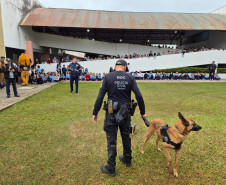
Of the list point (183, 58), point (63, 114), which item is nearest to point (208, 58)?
point (183, 58)

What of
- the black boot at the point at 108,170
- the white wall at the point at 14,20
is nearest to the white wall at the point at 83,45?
the white wall at the point at 14,20

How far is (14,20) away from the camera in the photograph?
17.5 m

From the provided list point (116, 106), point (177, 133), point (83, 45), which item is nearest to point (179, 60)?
point (83, 45)

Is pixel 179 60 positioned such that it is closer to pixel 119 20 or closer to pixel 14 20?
pixel 119 20

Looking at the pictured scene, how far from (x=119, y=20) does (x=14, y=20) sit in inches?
515

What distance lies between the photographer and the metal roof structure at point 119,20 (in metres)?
20.4

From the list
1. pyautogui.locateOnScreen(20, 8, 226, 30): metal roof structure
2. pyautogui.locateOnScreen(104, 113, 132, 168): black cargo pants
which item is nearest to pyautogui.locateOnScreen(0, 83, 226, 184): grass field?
pyautogui.locateOnScreen(104, 113, 132, 168): black cargo pants

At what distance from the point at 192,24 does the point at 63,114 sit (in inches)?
907

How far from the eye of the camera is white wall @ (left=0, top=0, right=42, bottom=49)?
51.3 ft

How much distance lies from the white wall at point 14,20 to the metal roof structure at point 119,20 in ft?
2.70

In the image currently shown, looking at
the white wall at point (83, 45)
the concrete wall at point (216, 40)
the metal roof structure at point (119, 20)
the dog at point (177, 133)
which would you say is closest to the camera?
the dog at point (177, 133)

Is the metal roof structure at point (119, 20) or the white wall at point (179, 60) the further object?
the white wall at point (179, 60)

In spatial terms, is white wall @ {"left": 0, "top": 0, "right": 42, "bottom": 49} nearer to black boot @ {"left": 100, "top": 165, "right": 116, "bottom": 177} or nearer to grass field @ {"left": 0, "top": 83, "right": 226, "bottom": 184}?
grass field @ {"left": 0, "top": 83, "right": 226, "bottom": 184}

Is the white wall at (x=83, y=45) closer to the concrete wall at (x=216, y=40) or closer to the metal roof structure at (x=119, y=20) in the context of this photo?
the metal roof structure at (x=119, y=20)
